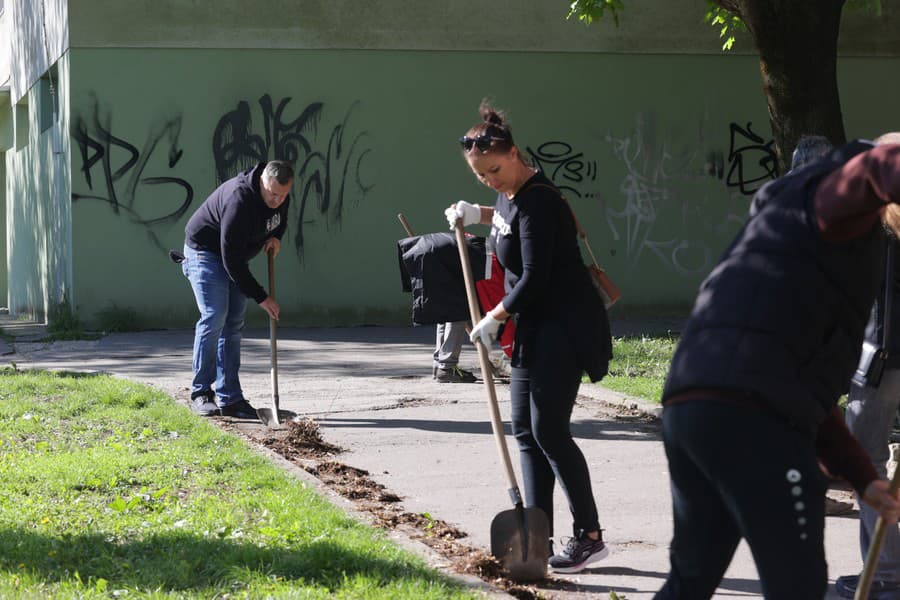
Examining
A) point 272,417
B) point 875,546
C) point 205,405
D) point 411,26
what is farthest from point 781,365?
point 411,26

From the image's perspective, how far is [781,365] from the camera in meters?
2.81

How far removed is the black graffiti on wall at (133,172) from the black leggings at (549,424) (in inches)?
435

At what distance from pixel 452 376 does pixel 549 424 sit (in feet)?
19.4

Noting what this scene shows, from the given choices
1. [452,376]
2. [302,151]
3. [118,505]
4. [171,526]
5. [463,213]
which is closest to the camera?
[463,213]

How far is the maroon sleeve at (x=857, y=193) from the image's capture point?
261 centimetres

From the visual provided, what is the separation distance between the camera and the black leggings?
4824 millimetres

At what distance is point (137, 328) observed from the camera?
15.3 metres

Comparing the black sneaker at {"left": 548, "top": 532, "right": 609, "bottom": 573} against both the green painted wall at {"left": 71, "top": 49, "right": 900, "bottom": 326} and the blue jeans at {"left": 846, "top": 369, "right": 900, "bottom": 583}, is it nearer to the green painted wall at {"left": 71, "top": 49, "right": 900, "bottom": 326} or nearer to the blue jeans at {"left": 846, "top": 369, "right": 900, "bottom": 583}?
the blue jeans at {"left": 846, "top": 369, "right": 900, "bottom": 583}

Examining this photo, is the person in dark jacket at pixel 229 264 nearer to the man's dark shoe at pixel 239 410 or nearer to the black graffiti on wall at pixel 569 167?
the man's dark shoe at pixel 239 410

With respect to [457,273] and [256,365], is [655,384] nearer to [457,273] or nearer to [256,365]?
[457,273]

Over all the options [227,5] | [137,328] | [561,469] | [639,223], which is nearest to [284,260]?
[137,328]

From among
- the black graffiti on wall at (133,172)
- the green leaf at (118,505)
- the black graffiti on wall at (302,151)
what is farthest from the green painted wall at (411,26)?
the green leaf at (118,505)

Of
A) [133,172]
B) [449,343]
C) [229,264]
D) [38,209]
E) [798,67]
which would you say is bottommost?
[449,343]

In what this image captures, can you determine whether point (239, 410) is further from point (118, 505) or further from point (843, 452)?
point (843, 452)
